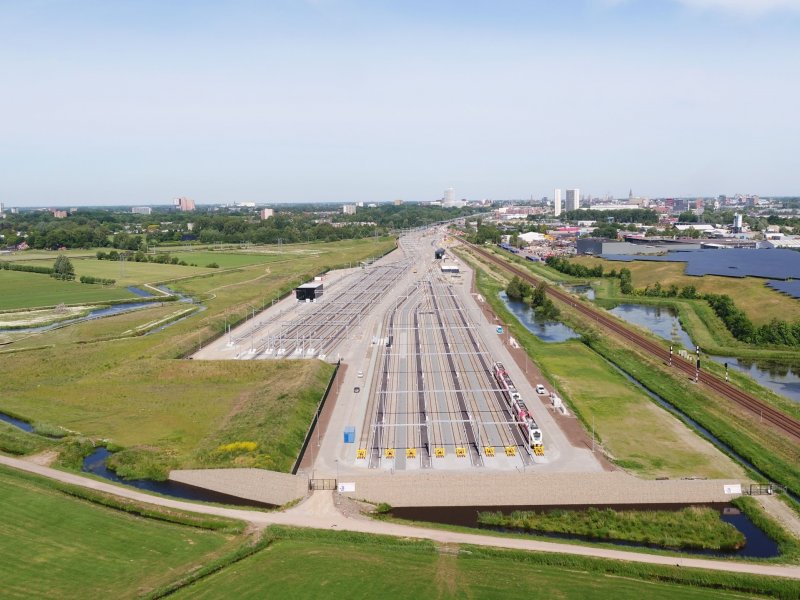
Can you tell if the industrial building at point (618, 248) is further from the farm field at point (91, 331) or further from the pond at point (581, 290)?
the farm field at point (91, 331)

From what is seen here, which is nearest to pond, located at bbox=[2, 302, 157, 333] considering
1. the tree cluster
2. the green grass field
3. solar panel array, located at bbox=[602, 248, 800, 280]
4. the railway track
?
the tree cluster

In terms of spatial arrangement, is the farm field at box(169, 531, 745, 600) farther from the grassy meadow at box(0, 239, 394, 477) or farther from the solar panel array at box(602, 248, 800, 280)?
the solar panel array at box(602, 248, 800, 280)

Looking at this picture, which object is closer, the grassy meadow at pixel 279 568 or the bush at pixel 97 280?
the grassy meadow at pixel 279 568

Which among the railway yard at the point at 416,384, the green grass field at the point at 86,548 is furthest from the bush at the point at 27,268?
the green grass field at the point at 86,548

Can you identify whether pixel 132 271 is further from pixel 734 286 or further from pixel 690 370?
pixel 734 286

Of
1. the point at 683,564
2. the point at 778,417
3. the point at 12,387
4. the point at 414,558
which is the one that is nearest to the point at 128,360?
the point at 12,387

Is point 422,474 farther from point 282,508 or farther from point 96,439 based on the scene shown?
point 96,439

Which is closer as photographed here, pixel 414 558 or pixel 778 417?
pixel 414 558
